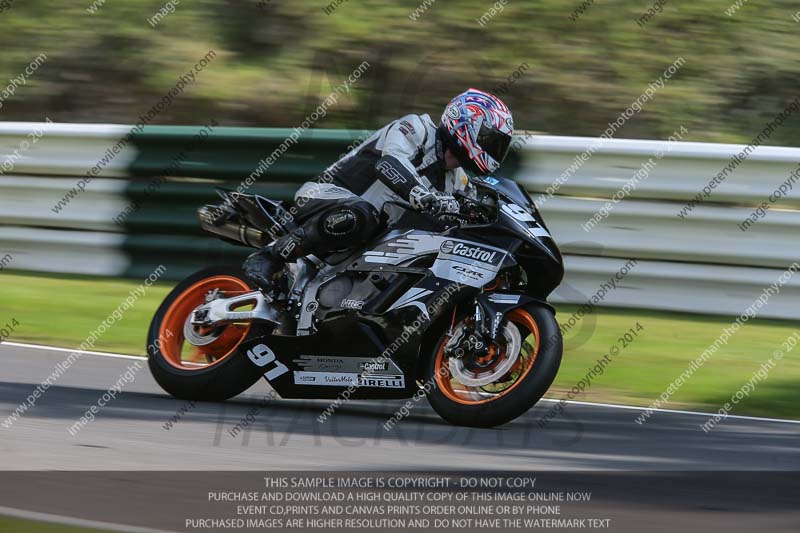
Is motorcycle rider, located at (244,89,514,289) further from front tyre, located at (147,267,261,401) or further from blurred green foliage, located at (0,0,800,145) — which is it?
blurred green foliage, located at (0,0,800,145)

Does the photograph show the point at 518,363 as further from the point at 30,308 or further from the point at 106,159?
the point at 106,159

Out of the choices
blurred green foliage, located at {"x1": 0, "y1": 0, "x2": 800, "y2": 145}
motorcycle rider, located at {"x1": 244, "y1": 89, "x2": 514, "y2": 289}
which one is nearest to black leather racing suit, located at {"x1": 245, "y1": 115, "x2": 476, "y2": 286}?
motorcycle rider, located at {"x1": 244, "y1": 89, "x2": 514, "y2": 289}

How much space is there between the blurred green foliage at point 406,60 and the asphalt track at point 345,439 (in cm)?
680

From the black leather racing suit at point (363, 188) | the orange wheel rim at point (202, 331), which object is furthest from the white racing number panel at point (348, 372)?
the black leather racing suit at point (363, 188)

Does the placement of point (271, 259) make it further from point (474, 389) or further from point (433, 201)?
point (474, 389)

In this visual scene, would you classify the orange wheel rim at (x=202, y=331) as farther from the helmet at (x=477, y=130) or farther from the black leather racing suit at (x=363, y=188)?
the helmet at (x=477, y=130)

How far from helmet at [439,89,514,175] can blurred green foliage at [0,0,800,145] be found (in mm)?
6468

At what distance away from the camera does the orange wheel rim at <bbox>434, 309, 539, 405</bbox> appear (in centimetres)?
618

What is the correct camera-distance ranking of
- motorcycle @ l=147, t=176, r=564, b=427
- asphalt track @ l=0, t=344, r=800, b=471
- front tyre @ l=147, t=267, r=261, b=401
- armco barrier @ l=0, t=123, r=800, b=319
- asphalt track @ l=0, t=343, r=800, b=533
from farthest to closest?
armco barrier @ l=0, t=123, r=800, b=319
front tyre @ l=147, t=267, r=261, b=401
motorcycle @ l=147, t=176, r=564, b=427
asphalt track @ l=0, t=344, r=800, b=471
asphalt track @ l=0, t=343, r=800, b=533

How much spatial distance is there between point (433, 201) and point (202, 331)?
1.58m

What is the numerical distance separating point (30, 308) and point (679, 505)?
617cm

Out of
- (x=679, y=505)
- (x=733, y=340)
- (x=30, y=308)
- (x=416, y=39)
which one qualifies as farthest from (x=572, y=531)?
(x=416, y=39)

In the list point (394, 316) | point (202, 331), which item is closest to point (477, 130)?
point (394, 316)

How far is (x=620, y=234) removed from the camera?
9445mm
